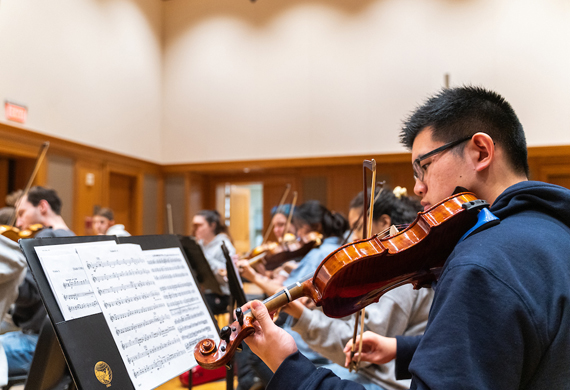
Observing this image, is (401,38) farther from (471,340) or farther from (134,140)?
(471,340)

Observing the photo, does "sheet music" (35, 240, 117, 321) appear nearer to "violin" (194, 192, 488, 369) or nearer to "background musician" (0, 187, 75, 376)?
"violin" (194, 192, 488, 369)

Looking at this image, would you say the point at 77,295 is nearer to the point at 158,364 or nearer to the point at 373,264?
the point at 158,364

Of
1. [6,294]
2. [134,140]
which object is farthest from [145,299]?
[134,140]

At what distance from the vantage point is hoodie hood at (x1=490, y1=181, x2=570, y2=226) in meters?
0.88

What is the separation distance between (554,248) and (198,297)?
1.13 m

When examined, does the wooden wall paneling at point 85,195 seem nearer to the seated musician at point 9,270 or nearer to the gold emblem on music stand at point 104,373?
the seated musician at point 9,270

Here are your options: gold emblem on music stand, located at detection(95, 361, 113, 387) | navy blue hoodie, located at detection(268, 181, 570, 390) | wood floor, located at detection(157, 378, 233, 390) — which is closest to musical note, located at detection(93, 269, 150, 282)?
gold emblem on music stand, located at detection(95, 361, 113, 387)

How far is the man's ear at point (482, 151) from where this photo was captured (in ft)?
3.20

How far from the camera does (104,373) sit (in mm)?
1056

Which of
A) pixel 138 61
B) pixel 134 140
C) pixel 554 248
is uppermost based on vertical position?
pixel 138 61

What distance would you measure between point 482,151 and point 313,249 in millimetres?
2197

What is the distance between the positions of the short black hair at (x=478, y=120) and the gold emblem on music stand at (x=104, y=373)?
1.02 meters

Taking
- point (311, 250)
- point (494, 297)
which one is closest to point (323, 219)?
point (311, 250)

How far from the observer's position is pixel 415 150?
112 cm
